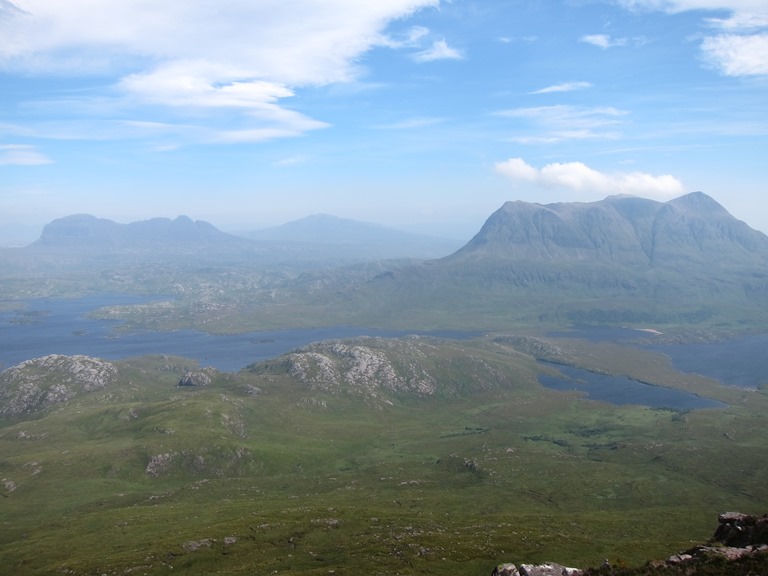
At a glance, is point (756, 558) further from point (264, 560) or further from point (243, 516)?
point (243, 516)

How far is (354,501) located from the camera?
570ft

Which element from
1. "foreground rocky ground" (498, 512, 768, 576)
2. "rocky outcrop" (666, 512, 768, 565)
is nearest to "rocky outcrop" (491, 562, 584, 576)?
"foreground rocky ground" (498, 512, 768, 576)

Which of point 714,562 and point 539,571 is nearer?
point 714,562

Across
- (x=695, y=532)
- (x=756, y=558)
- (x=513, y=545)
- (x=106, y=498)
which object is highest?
(x=756, y=558)

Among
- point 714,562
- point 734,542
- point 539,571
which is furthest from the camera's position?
point 734,542

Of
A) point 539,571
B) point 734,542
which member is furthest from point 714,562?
point 539,571

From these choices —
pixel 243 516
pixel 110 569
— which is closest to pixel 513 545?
pixel 243 516

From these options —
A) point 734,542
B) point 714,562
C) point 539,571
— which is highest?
point 714,562

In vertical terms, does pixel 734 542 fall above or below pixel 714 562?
below

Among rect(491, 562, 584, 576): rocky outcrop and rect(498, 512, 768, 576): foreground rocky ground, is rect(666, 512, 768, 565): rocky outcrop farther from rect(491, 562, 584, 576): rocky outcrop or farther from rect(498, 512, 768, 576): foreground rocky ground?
rect(491, 562, 584, 576): rocky outcrop

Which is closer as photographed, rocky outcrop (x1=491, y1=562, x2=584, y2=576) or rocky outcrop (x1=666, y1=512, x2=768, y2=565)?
rocky outcrop (x1=666, y1=512, x2=768, y2=565)

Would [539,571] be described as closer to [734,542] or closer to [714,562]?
[714,562]

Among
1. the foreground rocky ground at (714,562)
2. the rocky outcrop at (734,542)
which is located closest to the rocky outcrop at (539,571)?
the foreground rocky ground at (714,562)

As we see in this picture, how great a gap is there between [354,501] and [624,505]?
90609mm
